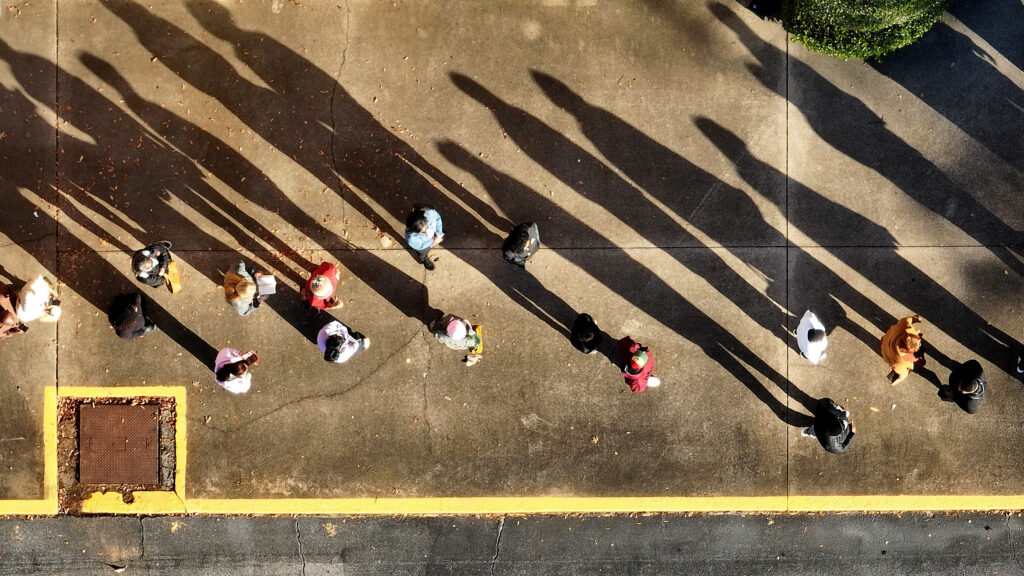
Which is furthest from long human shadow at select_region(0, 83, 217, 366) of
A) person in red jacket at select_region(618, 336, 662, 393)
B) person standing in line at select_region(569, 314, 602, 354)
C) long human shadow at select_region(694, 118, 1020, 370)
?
long human shadow at select_region(694, 118, 1020, 370)

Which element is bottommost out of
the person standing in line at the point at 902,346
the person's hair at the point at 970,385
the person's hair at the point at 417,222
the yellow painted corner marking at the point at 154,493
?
the yellow painted corner marking at the point at 154,493

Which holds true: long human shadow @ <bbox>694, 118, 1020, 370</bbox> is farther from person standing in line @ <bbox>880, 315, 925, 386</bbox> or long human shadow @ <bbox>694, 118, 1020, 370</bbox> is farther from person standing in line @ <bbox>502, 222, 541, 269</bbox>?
person standing in line @ <bbox>502, 222, 541, 269</bbox>

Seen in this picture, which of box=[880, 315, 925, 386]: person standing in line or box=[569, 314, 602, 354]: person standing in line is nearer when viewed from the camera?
box=[880, 315, 925, 386]: person standing in line

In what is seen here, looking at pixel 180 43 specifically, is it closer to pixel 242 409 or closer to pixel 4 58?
pixel 4 58

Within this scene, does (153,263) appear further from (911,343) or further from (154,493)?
(911,343)

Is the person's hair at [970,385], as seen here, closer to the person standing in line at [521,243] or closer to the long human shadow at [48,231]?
the person standing in line at [521,243]

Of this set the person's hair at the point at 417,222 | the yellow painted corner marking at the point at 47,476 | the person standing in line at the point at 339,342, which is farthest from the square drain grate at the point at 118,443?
the person's hair at the point at 417,222

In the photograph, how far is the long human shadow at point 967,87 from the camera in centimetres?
704

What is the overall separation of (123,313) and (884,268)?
27.5ft

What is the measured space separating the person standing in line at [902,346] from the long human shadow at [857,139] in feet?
3.49

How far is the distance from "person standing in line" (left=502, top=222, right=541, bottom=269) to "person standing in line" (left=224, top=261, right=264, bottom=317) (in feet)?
8.69

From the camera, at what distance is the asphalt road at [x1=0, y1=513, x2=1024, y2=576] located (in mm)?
7062

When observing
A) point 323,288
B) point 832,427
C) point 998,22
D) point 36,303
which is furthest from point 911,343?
point 36,303

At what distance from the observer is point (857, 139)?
277 inches
